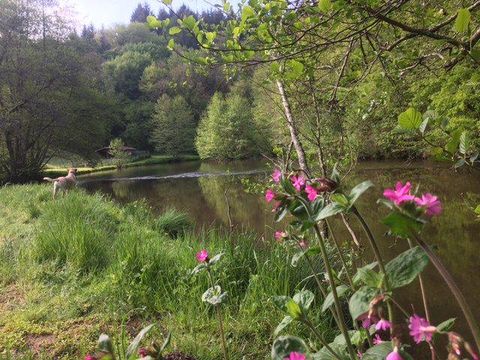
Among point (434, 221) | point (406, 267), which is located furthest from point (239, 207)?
point (406, 267)

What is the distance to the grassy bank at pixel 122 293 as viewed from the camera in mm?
2991

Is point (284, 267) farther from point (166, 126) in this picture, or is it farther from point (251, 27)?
point (166, 126)

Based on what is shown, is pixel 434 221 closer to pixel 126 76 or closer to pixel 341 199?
pixel 341 199

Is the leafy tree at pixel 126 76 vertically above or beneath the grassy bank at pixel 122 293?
above

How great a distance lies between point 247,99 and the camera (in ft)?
151

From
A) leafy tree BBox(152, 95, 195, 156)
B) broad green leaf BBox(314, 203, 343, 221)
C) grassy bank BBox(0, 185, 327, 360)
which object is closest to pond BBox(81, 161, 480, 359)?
broad green leaf BBox(314, 203, 343, 221)

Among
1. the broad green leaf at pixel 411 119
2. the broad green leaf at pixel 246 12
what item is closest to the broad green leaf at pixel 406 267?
the broad green leaf at pixel 411 119

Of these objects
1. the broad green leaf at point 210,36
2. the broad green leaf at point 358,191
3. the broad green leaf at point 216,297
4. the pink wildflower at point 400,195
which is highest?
the broad green leaf at point 210,36

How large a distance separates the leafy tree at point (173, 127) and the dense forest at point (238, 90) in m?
0.17

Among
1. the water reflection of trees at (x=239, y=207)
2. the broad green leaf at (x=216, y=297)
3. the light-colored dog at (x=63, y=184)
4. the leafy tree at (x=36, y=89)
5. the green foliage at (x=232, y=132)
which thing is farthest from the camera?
the green foliage at (x=232, y=132)

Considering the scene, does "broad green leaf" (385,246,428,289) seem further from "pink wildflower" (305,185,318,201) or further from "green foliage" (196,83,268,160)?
"green foliage" (196,83,268,160)

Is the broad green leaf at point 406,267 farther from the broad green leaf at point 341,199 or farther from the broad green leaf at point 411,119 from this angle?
the broad green leaf at point 411,119

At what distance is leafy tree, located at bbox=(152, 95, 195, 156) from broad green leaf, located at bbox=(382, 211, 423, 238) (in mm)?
51313

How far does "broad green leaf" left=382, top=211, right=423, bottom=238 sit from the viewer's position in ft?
2.30
